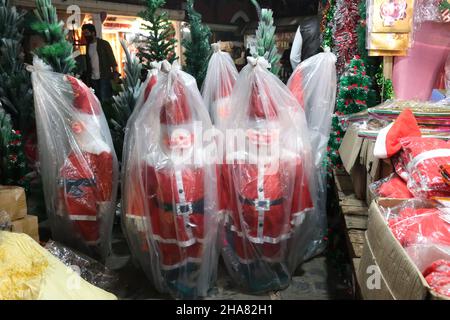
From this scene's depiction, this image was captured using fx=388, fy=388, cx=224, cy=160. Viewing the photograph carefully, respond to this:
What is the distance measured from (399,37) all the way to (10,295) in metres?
2.86

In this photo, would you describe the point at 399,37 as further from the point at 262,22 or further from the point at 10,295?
the point at 10,295

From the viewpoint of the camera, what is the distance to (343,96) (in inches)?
131

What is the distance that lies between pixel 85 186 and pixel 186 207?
790 millimetres

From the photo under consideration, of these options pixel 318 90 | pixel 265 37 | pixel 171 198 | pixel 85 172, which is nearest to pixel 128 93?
pixel 85 172

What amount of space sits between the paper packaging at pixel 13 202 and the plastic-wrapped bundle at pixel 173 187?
67 cm

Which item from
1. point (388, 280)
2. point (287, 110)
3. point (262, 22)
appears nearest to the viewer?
point (388, 280)

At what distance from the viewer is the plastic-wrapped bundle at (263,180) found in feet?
7.77

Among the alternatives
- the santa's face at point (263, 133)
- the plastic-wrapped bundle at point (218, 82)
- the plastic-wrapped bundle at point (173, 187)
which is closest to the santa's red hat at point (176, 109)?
the plastic-wrapped bundle at point (173, 187)

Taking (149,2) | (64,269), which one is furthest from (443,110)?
(149,2)

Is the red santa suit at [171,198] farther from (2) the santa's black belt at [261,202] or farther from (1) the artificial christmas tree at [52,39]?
(1) the artificial christmas tree at [52,39]

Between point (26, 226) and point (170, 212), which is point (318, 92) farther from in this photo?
point (26, 226)

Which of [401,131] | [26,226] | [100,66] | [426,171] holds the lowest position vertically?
[26,226]

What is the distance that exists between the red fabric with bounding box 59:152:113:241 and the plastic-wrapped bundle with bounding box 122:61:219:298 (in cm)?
30

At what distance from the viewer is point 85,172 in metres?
2.60
